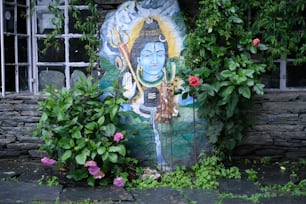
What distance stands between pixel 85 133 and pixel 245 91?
1.76 meters

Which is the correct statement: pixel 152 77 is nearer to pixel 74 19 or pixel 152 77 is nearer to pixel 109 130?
pixel 109 130

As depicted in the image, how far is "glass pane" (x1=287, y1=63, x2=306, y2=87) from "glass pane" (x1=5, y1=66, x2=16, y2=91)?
11.5 feet

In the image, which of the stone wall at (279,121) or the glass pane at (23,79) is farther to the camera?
the glass pane at (23,79)

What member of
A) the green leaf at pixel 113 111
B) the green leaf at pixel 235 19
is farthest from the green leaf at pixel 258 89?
the green leaf at pixel 113 111

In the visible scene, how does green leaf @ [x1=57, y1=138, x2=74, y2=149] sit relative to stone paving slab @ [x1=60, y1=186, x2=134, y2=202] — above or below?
above

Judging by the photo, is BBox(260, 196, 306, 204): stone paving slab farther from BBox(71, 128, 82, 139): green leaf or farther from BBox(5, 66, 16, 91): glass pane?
BBox(5, 66, 16, 91): glass pane

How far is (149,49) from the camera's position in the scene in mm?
5621

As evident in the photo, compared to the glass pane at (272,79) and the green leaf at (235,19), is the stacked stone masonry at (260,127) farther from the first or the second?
the green leaf at (235,19)

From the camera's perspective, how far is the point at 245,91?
5.12 m

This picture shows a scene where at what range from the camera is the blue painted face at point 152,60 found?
5617 mm

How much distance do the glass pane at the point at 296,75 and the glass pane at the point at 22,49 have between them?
11.0ft

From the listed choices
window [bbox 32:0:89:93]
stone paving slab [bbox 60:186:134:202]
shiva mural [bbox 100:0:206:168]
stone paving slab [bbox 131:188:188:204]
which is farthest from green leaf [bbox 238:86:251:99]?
window [bbox 32:0:89:93]

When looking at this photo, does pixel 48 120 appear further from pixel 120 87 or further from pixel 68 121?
pixel 120 87

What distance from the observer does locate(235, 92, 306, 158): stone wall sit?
5.96m
